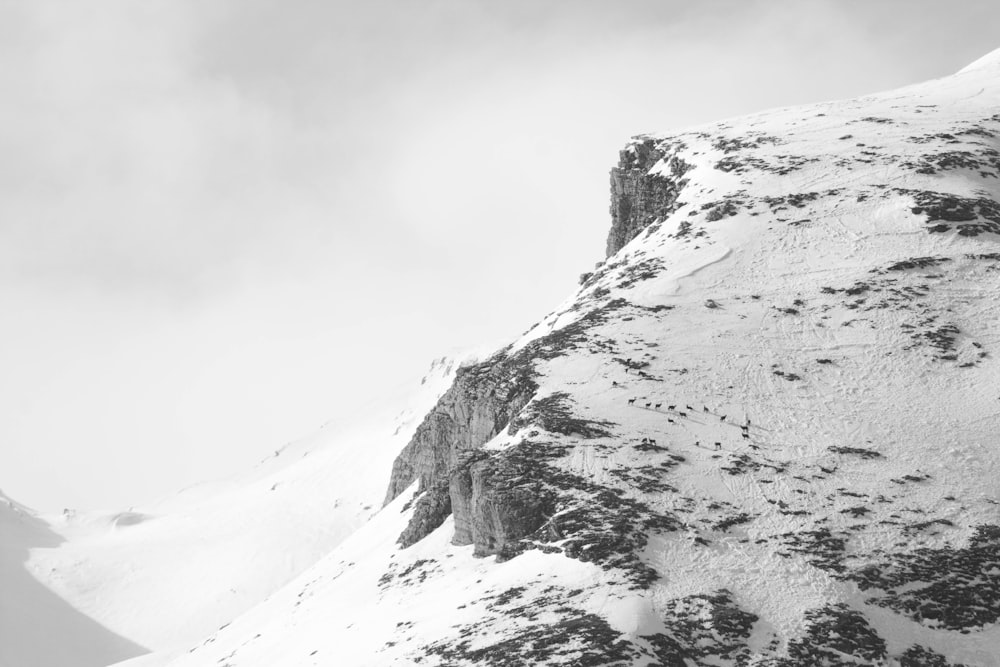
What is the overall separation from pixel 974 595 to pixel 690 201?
2592cm

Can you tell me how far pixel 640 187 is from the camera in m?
53.0

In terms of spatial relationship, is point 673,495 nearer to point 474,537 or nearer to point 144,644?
point 474,537

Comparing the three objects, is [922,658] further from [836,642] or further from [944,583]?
[944,583]

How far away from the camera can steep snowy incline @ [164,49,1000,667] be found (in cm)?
2119

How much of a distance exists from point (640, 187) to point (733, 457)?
93.7 ft

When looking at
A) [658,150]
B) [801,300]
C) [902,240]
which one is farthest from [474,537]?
[658,150]

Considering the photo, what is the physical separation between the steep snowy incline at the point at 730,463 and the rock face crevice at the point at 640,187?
4385 millimetres

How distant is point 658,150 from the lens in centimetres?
5447

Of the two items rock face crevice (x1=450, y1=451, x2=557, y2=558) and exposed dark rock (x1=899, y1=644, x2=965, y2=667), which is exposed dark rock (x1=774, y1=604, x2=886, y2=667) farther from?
rock face crevice (x1=450, y1=451, x2=557, y2=558)

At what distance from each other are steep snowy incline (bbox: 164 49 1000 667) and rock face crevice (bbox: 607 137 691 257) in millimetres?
4385

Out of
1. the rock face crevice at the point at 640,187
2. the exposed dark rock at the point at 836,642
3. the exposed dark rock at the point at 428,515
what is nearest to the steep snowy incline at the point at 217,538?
the rock face crevice at the point at 640,187

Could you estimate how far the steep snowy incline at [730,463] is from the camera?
834 inches

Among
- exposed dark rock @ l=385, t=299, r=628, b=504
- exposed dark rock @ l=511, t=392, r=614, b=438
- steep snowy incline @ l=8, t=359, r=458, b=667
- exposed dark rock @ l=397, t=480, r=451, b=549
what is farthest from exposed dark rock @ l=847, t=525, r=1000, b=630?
steep snowy incline @ l=8, t=359, r=458, b=667

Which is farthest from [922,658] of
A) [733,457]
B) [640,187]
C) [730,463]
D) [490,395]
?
[640,187]
